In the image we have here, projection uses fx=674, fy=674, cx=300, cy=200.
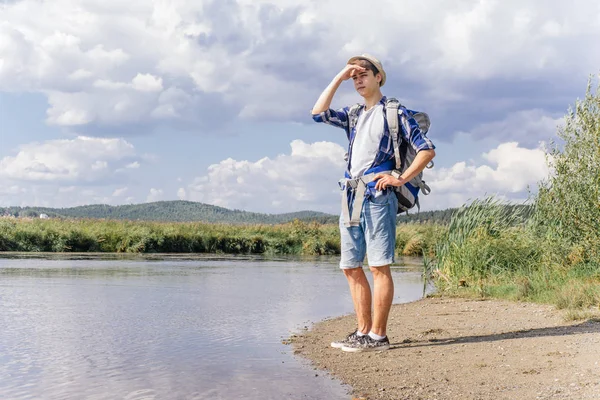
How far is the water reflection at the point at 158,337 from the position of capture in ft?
15.5

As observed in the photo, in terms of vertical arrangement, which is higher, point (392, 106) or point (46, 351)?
point (392, 106)

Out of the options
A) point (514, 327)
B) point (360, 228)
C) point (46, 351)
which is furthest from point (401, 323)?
point (46, 351)

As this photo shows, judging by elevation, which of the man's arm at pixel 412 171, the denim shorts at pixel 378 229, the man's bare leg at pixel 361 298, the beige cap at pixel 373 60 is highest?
the beige cap at pixel 373 60

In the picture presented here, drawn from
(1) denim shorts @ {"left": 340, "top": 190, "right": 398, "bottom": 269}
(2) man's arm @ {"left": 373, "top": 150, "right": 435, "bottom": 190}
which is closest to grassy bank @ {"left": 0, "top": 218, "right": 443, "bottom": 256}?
(1) denim shorts @ {"left": 340, "top": 190, "right": 398, "bottom": 269}

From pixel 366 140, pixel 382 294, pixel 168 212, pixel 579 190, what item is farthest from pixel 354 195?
pixel 168 212

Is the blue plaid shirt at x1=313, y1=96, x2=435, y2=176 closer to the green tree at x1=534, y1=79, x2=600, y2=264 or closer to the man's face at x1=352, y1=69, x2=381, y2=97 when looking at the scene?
the man's face at x1=352, y1=69, x2=381, y2=97

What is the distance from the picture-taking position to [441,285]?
1214cm

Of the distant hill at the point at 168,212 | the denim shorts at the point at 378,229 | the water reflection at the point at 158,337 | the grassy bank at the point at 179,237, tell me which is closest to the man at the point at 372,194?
the denim shorts at the point at 378,229

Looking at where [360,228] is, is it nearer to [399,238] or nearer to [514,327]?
[514,327]

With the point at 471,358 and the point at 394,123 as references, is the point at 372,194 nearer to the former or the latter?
the point at 394,123

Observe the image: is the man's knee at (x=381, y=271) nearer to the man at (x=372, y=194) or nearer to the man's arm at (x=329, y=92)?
the man at (x=372, y=194)

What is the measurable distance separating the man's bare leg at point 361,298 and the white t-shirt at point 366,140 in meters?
0.93

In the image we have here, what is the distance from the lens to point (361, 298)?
6246mm

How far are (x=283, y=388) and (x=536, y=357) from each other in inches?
87.0
